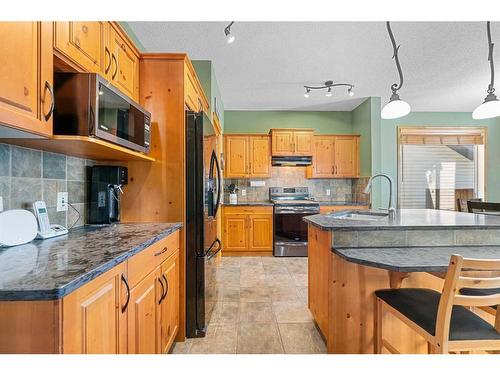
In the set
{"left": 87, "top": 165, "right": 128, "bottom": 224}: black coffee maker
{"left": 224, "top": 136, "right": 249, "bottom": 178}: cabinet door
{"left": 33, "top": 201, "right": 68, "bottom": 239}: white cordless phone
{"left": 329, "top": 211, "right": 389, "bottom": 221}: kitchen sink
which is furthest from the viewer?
{"left": 224, "top": 136, "right": 249, "bottom": 178}: cabinet door

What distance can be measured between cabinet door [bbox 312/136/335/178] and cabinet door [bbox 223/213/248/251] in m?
1.66

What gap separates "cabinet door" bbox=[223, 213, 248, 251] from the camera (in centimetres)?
439

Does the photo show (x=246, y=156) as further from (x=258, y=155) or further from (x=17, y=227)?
(x=17, y=227)

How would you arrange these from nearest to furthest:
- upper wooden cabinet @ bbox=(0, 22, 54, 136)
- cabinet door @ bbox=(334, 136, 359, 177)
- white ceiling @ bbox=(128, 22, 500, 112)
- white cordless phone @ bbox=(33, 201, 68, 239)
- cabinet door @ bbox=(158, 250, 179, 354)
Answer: upper wooden cabinet @ bbox=(0, 22, 54, 136)
white cordless phone @ bbox=(33, 201, 68, 239)
cabinet door @ bbox=(158, 250, 179, 354)
white ceiling @ bbox=(128, 22, 500, 112)
cabinet door @ bbox=(334, 136, 359, 177)

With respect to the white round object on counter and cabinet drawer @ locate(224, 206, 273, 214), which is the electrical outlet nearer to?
the white round object on counter

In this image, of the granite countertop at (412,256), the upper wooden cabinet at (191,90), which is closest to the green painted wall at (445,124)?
the granite countertop at (412,256)

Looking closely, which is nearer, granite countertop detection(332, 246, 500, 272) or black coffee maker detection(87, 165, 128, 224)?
granite countertop detection(332, 246, 500, 272)

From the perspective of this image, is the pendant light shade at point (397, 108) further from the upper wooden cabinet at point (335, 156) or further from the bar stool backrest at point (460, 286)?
the upper wooden cabinet at point (335, 156)

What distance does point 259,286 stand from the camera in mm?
3047

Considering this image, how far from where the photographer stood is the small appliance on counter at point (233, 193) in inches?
187

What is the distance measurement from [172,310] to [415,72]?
4047 millimetres

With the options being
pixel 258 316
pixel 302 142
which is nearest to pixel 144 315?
pixel 258 316

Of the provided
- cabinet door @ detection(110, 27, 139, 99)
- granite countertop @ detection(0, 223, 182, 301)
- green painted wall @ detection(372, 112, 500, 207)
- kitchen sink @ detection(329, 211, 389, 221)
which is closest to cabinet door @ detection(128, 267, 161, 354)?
granite countertop @ detection(0, 223, 182, 301)
